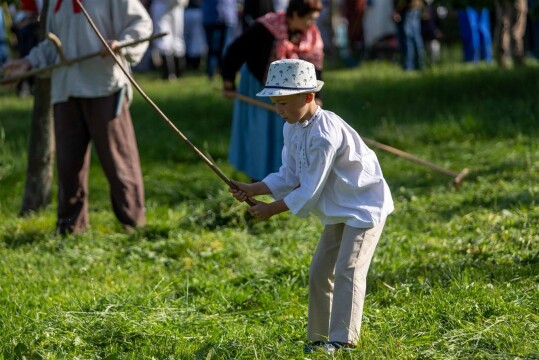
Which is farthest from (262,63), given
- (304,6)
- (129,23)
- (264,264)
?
(264,264)

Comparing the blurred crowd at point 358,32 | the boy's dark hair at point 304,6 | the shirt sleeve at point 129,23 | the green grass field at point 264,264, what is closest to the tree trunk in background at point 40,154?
the green grass field at point 264,264

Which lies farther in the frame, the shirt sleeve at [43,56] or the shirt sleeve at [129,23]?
the shirt sleeve at [43,56]

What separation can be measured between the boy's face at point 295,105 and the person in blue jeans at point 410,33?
1173 cm

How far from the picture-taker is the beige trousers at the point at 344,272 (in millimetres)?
4555

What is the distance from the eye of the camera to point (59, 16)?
704 cm

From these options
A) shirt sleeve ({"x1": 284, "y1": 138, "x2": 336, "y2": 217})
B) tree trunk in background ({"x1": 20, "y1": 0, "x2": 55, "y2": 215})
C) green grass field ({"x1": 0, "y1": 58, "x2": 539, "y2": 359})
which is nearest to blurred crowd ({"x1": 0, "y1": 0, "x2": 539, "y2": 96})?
green grass field ({"x1": 0, "y1": 58, "x2": 539, "y2": 359})

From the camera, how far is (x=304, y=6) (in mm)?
7352

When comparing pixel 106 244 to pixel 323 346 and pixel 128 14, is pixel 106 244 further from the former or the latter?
pixel 323 346

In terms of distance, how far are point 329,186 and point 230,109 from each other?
7863mm

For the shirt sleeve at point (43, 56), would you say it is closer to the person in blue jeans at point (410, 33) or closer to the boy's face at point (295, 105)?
the boy's face at point (295, 105)

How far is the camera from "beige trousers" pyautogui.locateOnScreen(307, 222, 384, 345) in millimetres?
4555

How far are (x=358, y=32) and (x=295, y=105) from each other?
15.8 meters

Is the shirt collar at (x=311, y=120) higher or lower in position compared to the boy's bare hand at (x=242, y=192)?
higher

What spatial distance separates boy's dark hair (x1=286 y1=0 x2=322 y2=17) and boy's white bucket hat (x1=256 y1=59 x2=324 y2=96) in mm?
2909
